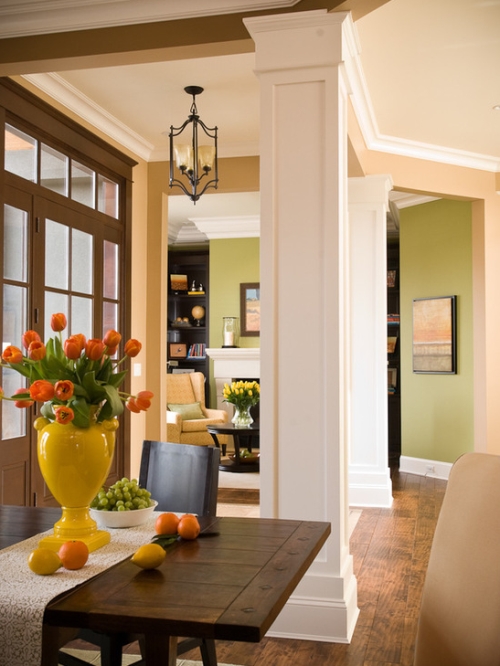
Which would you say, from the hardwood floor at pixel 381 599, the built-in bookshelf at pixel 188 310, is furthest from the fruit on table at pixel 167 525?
the built-in bookshelf at pixel 188 310

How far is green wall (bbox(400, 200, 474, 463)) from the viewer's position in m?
7.27

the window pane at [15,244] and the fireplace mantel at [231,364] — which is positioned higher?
the window pane at [15,244]

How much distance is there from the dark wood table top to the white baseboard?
19.4ft

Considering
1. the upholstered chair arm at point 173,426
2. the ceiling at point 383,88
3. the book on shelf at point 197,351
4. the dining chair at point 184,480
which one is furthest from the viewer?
the book on shelf at point 197,351

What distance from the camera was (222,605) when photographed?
1.33 metres

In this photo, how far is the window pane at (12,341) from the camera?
4.23m

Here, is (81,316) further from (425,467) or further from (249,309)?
(249,309)

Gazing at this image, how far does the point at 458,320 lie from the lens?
24.1 feet

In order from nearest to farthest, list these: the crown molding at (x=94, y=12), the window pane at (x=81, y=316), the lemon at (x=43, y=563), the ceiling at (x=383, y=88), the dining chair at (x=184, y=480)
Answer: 1. the lemon at (x=43, y=563)
2. the dining chair at (x=184, y=480)
3. the crown molding at (x=94, y=12)
4. the ceiling at (x=383, y=88)
5. the window pane at (x=81, y=316)

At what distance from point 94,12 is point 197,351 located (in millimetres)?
7260

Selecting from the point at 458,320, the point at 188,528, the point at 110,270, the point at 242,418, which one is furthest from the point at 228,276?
the point at 188,528

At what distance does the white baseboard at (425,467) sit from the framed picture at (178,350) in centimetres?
374

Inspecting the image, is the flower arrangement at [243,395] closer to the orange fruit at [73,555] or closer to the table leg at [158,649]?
the orange fruit at [73,555]

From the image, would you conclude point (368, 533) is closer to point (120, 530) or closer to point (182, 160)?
point (182, 160)
